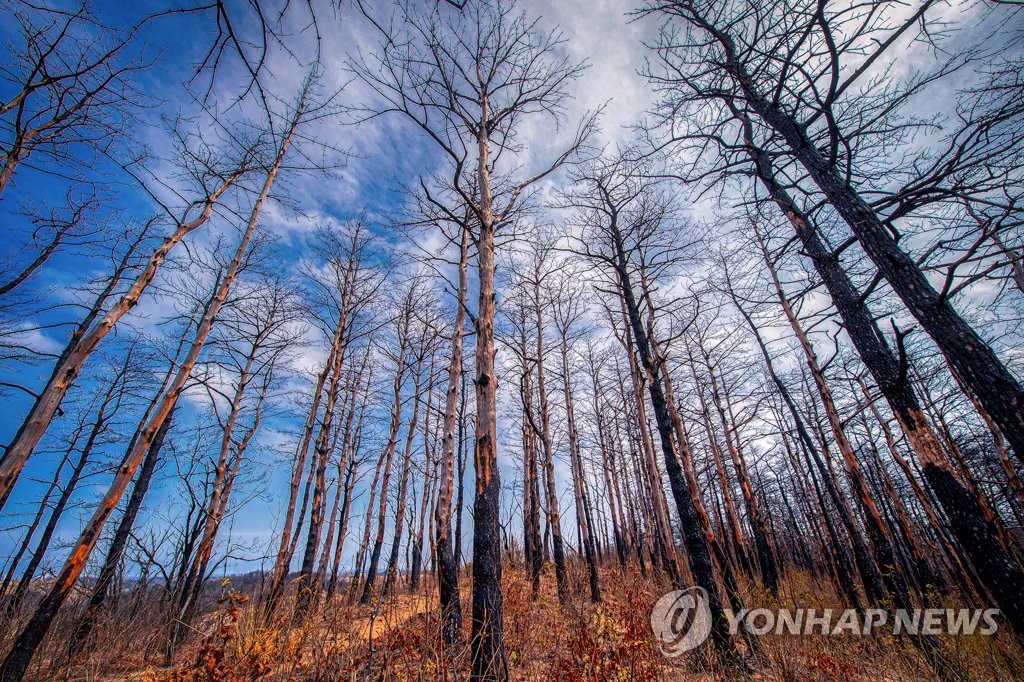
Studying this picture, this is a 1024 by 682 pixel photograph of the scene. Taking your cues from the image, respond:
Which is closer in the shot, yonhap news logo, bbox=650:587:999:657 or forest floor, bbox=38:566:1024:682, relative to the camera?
forest floor, bbox=38:566:1024:682

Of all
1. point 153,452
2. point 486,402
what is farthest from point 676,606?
point 153,452

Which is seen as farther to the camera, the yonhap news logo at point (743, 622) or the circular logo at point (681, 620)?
the circular logo at point (681, 620)

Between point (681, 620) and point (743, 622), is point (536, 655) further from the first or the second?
point (743, 622)

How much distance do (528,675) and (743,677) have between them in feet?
7.49

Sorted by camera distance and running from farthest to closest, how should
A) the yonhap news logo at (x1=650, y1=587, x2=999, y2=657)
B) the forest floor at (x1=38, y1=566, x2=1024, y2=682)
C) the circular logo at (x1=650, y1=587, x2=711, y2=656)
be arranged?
the circular logo at (x1=650, y1=587, x2=711, y2=656) < the yonhap news logo at (x1=650, y1=587, x2=999, y2=657) < the forest floor at (x1=38, y1=566, x2=1024, y2=682)

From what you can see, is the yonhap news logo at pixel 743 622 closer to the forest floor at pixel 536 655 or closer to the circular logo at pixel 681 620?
the circular logo at pixel 681 620

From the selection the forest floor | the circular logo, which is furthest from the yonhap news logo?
the forest floor

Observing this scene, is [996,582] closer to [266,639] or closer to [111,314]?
[266,639]

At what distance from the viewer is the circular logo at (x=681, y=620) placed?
425 centimetres

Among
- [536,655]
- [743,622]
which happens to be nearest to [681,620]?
[743,622]

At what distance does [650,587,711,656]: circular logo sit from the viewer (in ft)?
13.9

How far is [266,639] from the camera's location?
13.3ft

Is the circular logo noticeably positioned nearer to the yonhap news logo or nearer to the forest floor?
the yonhap news logo

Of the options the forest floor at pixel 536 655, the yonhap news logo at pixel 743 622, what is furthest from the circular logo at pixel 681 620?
the forest floor at pixel 536 655
